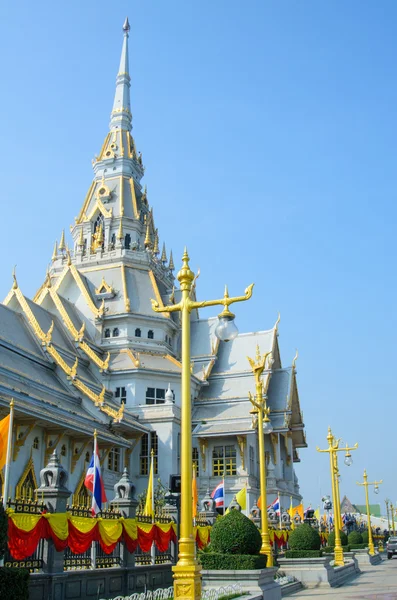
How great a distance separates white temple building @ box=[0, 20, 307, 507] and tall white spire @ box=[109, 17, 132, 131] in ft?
0.45

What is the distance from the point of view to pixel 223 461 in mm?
41531

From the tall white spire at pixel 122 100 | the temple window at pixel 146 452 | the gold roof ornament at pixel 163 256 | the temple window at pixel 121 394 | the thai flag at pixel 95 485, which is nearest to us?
the thai flag at pixel 95 485

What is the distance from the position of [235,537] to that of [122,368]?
1052 inches

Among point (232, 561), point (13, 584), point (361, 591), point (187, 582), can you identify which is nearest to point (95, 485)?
point (232, 561)

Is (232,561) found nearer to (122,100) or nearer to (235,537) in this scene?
(235,537)

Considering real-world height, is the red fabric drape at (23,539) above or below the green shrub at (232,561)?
above

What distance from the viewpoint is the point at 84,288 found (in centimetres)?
4697

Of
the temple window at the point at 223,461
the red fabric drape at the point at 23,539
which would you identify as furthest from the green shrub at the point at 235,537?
the temple window at the point at 223,461

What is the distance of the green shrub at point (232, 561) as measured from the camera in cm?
1612

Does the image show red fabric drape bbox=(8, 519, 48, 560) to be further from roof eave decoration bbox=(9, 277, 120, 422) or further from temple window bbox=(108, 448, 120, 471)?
temple window bbox=(108, 448, 120, 471)

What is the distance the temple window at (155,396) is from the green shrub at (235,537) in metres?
25.4

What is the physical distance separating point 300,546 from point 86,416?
42.9 feet

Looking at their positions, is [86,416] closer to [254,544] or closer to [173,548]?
[173,548]

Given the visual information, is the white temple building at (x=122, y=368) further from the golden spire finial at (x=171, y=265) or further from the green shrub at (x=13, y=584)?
the green shrub at (x=13, y=584)
